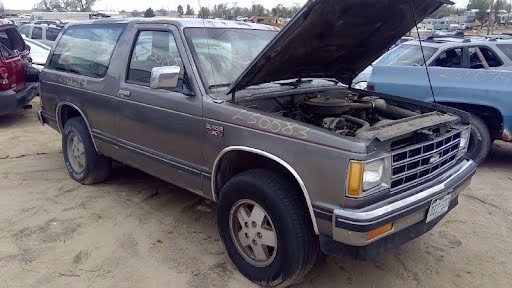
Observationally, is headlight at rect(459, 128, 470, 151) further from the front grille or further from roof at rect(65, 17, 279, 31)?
roof at rect(65, 17, 279, 31)

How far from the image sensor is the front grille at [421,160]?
2895mm

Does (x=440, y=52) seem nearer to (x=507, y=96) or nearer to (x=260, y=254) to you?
(x=507, y=96)

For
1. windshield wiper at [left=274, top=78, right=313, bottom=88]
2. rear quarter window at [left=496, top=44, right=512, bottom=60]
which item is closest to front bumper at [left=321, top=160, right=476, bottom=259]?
windshield wiper at [left=274, top=78, right=313, bottom=88]

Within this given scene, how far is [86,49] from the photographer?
4.98 m

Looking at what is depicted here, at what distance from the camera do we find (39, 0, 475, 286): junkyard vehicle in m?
2.81

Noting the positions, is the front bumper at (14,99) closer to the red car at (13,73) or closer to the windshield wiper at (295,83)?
the red car at (13,73)

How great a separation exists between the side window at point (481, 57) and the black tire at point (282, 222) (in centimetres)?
462

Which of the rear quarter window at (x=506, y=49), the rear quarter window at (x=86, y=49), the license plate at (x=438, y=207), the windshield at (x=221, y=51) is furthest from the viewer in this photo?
the rear quarter window at (x=506, y=49)

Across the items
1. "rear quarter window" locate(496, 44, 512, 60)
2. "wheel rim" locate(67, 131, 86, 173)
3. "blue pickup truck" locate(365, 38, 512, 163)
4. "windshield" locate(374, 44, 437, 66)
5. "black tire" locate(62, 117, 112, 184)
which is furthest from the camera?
"windshield" locate(374, 44, 437, 66)

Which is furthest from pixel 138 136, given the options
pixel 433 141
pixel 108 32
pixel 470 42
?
pixel 470 42

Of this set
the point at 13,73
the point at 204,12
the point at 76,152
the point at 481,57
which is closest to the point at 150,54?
the point at 204,12

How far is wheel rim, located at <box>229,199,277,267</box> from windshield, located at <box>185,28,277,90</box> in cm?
99

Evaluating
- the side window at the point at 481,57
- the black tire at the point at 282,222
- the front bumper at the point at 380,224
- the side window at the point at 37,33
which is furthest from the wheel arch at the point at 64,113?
the side window at the point at 37,33

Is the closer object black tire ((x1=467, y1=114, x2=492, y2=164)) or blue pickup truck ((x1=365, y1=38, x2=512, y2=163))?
blue pickup truck ((x1=365, y1=38, x2=512, y2=163))
